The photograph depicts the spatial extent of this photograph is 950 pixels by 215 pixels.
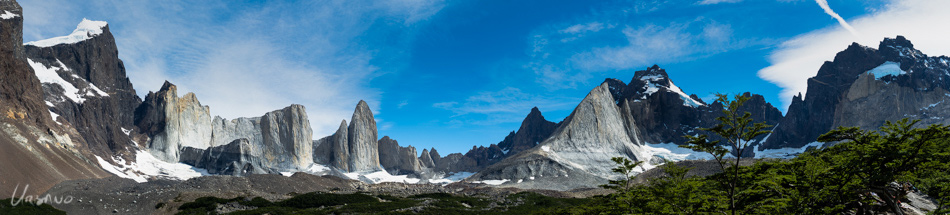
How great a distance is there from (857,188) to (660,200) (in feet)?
21.8

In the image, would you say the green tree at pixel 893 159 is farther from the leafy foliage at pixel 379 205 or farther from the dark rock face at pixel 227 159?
the dark rock face at pixel 227 159

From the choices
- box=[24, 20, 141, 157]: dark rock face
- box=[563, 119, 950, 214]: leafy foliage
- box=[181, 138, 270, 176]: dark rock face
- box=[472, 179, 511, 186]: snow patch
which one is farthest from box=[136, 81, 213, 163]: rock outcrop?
box=[563, 119, 950, 214]: leafy foliage

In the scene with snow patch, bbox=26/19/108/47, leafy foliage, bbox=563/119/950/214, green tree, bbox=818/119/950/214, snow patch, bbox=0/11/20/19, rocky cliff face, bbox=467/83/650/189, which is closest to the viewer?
leafy foliage, bbox=563/119/950/214

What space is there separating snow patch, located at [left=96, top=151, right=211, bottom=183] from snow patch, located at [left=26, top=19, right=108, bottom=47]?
4270cm

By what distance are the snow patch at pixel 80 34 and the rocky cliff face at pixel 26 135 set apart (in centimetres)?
4801

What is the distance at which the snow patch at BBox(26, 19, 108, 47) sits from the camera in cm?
16294

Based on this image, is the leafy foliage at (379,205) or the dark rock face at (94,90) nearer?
the leafy foliage at (379,205)

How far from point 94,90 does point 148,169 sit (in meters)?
35.6

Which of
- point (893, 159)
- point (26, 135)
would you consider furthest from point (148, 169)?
point (893, 159)

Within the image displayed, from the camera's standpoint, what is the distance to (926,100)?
191375mm

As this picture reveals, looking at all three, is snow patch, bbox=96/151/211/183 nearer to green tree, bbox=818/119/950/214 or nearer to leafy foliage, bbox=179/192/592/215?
leafy foliage, bbox=179/192/592/215

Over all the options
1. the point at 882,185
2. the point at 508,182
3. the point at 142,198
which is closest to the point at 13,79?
the point at 142,198

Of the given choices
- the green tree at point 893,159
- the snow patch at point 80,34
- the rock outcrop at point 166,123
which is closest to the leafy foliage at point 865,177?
the green tree at point 893,159

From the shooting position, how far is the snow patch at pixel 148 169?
13012cm
